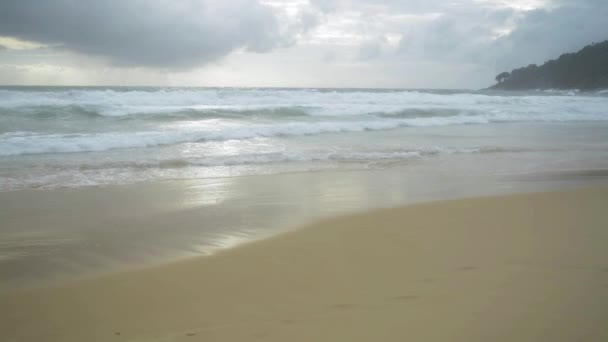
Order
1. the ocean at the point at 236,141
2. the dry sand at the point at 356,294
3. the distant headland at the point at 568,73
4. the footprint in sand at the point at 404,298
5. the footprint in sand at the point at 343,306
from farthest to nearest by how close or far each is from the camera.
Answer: the distant headland at the point at 568,73, the ocean at the point at 236,141, the footprint in sand at the point at 404,298, the footprint in sand at the point at 343,306, the dry sand at the point at 356,294

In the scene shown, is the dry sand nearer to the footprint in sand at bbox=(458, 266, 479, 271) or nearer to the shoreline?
the footprint in sand at bbox=(458, 266, 479, 271)

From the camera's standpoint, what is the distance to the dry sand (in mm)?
2266

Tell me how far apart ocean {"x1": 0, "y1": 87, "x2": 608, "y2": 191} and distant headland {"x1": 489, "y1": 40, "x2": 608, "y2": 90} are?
4974cm

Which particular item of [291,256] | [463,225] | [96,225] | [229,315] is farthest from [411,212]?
[96,225]

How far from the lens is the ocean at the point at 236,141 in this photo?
754cm

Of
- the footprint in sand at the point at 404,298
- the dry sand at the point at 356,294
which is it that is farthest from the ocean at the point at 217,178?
the footprint in sand at the point at 404,298

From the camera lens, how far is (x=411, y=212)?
468 centimetres

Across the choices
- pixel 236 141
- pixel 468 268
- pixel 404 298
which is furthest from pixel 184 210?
pixel 236 141

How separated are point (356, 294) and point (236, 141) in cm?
913

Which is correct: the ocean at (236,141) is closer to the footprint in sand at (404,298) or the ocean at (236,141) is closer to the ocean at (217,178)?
the ocean at (217,178)

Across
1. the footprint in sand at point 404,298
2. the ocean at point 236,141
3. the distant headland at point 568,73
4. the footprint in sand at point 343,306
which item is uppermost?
the distant headland at point 568,73

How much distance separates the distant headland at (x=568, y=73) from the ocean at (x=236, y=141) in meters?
49.7

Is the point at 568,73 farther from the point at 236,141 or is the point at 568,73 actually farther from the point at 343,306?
the point at 343,306

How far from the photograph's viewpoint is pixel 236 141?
11391 millimetres
